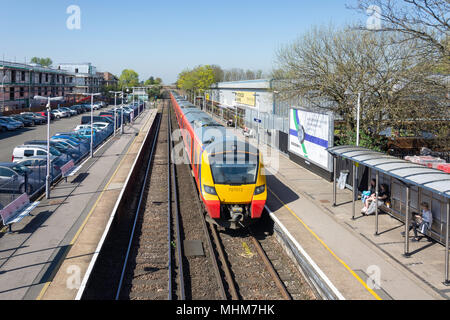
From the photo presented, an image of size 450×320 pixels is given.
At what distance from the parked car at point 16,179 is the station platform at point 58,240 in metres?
0.83

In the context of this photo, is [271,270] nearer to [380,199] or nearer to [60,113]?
[380,199]

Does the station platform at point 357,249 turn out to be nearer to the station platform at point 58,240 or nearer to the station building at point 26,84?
the station platform at point 58,240

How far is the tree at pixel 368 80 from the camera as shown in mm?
19453

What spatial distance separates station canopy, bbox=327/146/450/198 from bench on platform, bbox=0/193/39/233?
35.4ft

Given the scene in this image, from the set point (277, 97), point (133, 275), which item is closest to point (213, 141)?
A: point (133, 275)

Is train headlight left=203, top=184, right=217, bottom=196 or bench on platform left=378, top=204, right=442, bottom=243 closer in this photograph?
bench on platform left=378, top=204, right=442, bottom=243

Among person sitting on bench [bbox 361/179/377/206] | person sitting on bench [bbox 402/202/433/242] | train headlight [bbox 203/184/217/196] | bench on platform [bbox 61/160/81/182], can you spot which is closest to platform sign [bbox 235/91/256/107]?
bench on platform [bbox 61/160/81/182]

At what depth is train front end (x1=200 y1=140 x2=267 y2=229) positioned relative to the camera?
42.7 ft

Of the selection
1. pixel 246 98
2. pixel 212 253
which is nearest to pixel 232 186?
pixel 212 253

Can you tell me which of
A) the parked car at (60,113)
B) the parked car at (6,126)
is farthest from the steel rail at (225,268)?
the parked car at (60,113)

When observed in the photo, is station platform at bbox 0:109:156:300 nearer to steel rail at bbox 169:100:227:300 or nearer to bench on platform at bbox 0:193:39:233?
bench on platform at bbox 0:193:39:233

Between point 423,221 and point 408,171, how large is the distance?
225 cm
